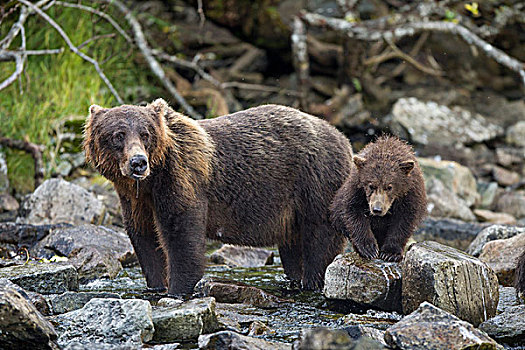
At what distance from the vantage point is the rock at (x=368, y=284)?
5586 mm

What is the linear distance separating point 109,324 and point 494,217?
7971 mm

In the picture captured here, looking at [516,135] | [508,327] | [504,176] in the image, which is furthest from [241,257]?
[516,135]

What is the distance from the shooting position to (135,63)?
44.1ft

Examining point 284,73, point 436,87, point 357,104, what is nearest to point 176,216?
point 357,104

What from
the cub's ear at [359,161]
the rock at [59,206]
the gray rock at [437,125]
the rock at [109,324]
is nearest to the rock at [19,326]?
the rock at [109,324]

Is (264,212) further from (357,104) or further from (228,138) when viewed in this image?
(357,104)

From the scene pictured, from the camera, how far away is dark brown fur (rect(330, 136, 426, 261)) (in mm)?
5844

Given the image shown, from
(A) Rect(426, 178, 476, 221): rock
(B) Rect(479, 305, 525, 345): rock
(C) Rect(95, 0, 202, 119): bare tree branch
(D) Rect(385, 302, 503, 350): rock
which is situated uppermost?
(C) Rect(95, 0, 202, 119): bare tree branch

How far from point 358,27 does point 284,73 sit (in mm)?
3267

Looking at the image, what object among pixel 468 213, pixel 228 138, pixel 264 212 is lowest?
pixel 468 213

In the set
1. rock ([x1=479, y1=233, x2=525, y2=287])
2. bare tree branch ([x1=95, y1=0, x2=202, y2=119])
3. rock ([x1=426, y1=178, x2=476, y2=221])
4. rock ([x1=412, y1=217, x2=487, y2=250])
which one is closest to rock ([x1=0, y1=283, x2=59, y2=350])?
rock ([x1=479, y1=233, x2=525, y2=287])

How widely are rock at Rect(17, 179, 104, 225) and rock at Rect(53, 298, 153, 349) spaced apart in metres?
4.01

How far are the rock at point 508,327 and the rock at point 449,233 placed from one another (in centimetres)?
413

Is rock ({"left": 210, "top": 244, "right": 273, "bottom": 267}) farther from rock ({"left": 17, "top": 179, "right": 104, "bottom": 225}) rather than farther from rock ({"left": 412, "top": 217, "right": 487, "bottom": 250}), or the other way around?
rock ({"left": 412, "top": 217, "right": 487, "bottom": 250})
